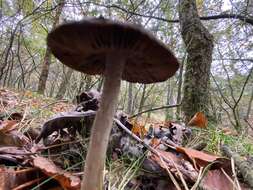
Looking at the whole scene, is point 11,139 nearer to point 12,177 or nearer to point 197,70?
point 12,177

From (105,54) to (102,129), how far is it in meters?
0.23

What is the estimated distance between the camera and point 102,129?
815mm

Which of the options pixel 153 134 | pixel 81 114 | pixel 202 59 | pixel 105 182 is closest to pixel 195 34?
pixel 202 59

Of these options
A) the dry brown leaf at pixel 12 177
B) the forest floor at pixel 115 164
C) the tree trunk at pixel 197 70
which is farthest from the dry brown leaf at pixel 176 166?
the tree trunk at pixel 197 70

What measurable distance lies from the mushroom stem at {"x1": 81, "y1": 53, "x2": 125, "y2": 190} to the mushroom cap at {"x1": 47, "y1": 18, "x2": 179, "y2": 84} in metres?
0.04

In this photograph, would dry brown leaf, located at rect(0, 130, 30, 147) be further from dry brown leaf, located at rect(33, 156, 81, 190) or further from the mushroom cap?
the mushroom cap

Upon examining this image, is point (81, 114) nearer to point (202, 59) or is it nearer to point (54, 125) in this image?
point (54, 125)

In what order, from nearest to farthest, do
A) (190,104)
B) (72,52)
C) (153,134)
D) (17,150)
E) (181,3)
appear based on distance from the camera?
(72,52) → (17,150) → (153,134) → (190,104) → (181,3)

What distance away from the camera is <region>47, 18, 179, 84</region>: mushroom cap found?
658 millimetres

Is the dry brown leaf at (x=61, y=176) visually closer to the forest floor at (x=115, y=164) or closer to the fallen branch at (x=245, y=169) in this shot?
the forest floor at (x=115, y=164)

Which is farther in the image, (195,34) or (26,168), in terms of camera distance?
(195,34)

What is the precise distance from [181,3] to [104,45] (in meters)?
2.63

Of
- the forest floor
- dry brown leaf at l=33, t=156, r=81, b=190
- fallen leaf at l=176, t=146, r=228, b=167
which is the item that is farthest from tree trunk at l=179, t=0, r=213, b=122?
dry brown leaf at l=33, t=156, r=81, b=190

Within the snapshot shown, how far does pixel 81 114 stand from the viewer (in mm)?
1096
